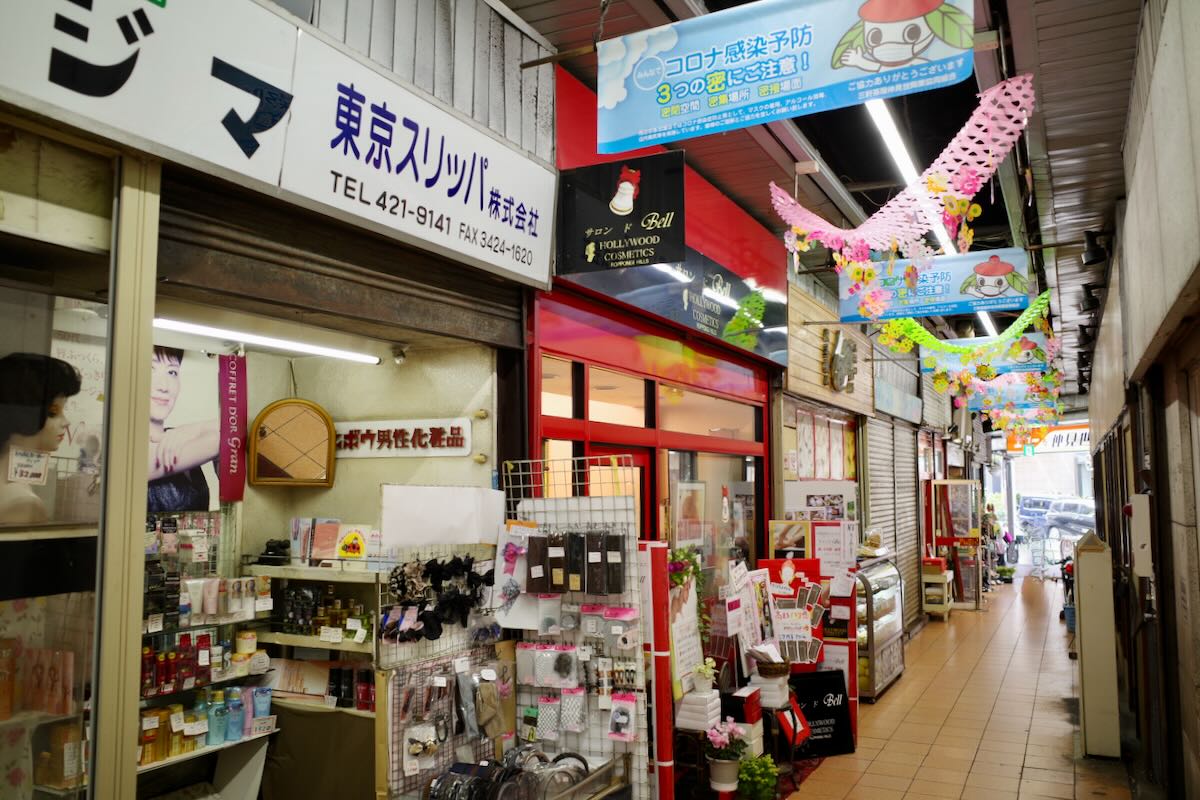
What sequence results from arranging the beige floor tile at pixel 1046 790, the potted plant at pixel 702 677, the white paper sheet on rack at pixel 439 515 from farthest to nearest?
1. the beige floor tile at pixel 1046 790
2. the potted plant at pixel 702 677
3. the white paper sheet on rack at pixel 439 515

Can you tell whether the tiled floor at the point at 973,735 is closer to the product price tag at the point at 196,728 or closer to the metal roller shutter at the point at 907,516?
the metal roller shutter at the point at 907,516

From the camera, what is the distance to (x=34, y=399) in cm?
263

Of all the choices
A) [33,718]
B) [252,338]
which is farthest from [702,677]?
[33,718]

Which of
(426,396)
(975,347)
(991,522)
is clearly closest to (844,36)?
(426,396)

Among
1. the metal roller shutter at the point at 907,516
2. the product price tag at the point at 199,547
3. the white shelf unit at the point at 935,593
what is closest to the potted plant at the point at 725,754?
the product price tag at the point at 199,547

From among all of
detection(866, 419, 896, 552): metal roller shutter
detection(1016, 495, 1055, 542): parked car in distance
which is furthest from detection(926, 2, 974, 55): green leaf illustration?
detection(1016, 495, 1055, 542): parked car in distance

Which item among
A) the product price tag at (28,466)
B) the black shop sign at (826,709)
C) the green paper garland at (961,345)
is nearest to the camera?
the product price tag at (28,466)

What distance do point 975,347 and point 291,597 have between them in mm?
8534

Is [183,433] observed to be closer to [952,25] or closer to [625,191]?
[625,191]

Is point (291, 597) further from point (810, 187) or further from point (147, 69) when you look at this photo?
point (810, 187)

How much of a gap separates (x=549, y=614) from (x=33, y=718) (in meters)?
2.16

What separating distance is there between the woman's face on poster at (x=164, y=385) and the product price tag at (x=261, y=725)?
165 centimetres

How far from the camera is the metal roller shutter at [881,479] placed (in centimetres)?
1189

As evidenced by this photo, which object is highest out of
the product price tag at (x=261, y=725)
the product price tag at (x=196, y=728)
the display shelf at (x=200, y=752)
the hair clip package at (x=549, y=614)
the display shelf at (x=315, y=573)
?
the display shelf at (x=315, y=573)
